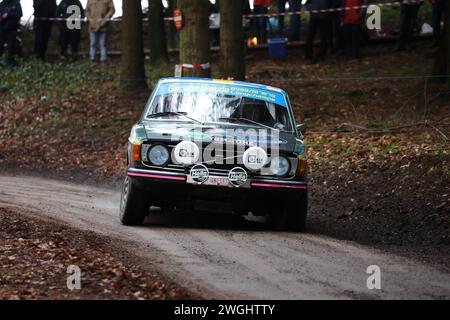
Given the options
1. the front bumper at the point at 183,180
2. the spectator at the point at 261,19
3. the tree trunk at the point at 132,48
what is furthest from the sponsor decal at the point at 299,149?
the spectator at the point at 261,19

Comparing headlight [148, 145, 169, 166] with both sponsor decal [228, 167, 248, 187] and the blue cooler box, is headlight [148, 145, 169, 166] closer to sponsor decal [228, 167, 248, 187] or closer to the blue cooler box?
sponsor decal [228, 167, 248, 187]

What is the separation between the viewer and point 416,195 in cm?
1380

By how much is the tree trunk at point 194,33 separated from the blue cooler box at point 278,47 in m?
10.4

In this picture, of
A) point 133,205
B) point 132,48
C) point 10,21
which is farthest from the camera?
point 10,21

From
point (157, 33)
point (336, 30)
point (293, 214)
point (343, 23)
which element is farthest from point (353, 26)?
point (293, 214)

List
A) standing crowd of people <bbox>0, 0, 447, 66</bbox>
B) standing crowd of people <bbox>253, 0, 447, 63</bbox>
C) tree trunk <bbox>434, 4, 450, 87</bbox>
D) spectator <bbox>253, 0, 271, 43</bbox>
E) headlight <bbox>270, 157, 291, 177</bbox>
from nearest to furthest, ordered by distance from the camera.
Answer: headlight <bbox>270, 157, 291, 177</bbox> < tree trunk <bbox>434, 4, 450, 87</bbox> < standing crowd of people <bbox>253, 0, 447, 63</bbox> < standing crowd of people <bbox>0, 0, 447, 66</bbox> < spectator <bbox>253, 0, 271, 43</bbox>

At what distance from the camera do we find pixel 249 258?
9.53m

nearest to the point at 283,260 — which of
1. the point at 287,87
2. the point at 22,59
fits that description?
the point at 287,87

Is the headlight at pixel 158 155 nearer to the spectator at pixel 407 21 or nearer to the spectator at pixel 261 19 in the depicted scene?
the spectator at pixel 407 21

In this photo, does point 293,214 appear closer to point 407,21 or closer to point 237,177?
point 237,177

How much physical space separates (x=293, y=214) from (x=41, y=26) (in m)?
18.5

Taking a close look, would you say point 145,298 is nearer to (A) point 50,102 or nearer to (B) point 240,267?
(B) point 240,267

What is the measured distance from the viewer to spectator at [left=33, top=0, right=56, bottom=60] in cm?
2872

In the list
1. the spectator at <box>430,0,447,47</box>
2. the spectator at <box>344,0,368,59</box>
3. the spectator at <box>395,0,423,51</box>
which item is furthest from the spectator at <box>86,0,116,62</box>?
the spectator at <box>430,0,447,47</box>
